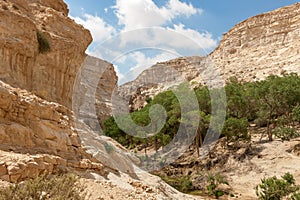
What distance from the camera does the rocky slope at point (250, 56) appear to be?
52.8 m

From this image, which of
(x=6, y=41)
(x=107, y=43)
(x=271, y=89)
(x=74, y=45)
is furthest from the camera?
(x=271, y=89)

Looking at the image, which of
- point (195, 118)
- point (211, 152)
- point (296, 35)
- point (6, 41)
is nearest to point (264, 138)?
point (211, 152)

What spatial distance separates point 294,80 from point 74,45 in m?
25.8

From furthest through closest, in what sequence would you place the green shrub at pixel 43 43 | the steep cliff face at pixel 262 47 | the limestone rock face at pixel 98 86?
1. the steep cliff face at pixel 262 47
2. the limestone rock face at pixel 98 86
3. the green shrub at pixel 43 43

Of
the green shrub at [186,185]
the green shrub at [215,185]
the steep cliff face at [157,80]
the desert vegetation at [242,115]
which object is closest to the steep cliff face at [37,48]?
the green shrub at [186,185]

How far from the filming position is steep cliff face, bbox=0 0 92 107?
13961mm

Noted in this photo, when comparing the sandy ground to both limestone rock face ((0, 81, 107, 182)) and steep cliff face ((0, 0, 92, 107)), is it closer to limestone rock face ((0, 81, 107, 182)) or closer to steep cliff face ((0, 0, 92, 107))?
limestone rock face ((0, 81, 107, 182))

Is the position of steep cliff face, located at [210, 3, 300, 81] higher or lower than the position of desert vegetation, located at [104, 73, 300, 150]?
higher

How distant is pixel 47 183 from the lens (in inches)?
240

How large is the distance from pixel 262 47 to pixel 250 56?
317cm

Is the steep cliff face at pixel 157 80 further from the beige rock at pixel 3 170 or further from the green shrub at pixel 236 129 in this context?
the beige rock at pixel 3 170

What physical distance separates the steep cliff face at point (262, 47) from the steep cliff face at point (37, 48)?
39.5 metres

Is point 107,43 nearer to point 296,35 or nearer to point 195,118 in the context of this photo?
point 195,118

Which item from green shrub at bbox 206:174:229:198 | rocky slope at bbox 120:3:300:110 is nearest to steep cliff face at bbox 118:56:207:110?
rocky slope at bbox 120:3:300:110
